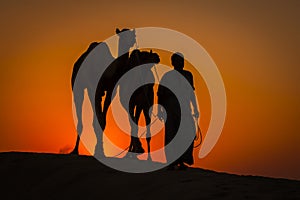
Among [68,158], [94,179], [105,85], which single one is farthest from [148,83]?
[94,179]

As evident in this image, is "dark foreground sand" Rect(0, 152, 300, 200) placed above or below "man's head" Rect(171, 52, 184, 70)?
below

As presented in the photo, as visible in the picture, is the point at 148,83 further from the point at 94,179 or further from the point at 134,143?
the point at 94,179

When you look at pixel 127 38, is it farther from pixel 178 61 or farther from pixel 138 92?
pixel 178 61

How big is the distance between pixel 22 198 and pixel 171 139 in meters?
3.10

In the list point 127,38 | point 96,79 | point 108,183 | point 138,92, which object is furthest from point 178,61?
point 96,79

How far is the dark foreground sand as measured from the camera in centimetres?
857

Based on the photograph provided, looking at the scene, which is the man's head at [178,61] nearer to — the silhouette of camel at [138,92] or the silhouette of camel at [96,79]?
the silhouette of camel at [138,92]

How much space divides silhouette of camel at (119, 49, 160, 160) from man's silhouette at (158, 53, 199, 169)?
9.52 feet

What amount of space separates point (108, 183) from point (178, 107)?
2332mm

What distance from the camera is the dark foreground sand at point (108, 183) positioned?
8570 millimetres

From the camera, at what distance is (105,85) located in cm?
1552

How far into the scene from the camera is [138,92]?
15156mm

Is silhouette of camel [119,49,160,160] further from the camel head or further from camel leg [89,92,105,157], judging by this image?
camel leg [89,92,105,157]

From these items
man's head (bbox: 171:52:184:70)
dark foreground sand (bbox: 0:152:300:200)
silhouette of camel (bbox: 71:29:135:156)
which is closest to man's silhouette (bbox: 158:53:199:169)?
man's head (bbox: 171:52:184:70)
